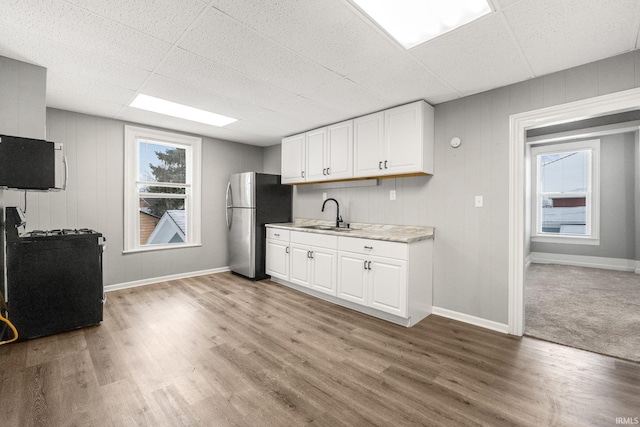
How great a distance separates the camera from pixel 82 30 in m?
1.92

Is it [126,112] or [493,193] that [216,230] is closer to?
[126,112]

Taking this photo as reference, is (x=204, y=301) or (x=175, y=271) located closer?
(x=204, y=301)

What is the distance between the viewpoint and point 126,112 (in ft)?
11.8

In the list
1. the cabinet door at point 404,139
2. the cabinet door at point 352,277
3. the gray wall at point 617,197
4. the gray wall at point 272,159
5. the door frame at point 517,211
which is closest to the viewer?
the door frame at point 517,211

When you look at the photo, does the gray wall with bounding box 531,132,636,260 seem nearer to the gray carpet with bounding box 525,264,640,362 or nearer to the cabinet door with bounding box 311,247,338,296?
the gray carpet with bounding box 525,264,640,362

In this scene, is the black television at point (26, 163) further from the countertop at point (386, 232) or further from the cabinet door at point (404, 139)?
the cabinet door at point (404, 139)

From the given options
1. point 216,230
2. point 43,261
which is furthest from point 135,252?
point 43,261

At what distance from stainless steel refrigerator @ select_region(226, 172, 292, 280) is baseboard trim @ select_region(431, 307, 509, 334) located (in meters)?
2.68

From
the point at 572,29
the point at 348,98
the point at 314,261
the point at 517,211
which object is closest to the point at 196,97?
the point at 348,98

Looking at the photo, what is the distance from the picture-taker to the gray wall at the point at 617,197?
509 centimetres

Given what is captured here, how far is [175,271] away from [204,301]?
1338mm

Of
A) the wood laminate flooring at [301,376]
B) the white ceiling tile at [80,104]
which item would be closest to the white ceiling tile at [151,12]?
the white ceiling tile at [80,104]

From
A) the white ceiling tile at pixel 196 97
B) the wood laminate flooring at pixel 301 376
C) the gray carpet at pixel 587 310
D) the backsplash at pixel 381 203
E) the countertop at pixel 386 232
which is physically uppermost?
the white ceiling tile at pixel 196 97

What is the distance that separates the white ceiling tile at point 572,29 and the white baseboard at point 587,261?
197 inches
